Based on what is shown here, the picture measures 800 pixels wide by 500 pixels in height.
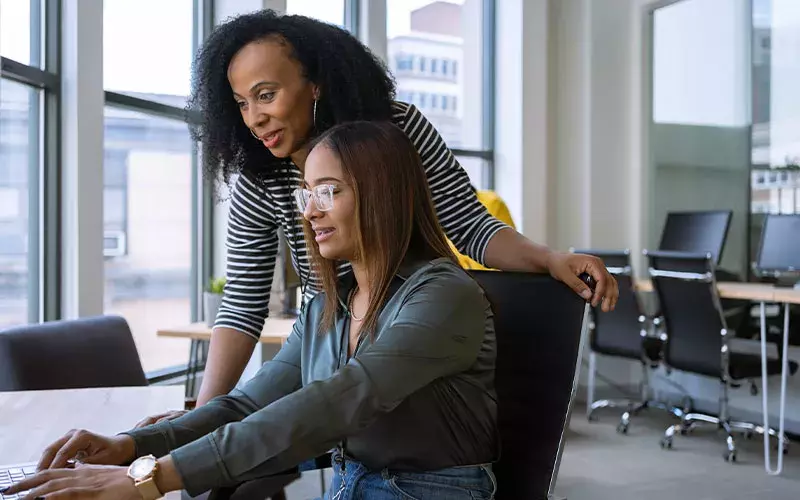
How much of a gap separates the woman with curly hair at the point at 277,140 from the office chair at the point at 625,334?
127 inches

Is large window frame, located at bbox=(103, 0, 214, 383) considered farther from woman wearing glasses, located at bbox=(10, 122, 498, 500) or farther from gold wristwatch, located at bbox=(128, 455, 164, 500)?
gold wristwatch, located at bbox=(128, 455, 164, 500)

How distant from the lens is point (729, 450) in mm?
4043

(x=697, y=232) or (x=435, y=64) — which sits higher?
(x=435, y=64)

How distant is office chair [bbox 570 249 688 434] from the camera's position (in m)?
4.70

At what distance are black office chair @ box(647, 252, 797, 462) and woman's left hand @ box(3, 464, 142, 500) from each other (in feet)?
11.8

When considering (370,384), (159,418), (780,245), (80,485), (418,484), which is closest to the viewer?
(80,485)

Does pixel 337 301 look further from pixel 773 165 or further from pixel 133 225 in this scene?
pixel 773 165

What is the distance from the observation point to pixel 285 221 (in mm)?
1695

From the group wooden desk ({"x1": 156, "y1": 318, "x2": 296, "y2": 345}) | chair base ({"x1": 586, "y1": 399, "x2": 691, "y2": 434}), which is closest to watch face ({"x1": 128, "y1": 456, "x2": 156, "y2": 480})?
wooden desk ({"x1": 156, "y1": 318, "x2": 296, "y2": 345})

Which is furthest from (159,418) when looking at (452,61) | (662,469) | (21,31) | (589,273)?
(452,61)

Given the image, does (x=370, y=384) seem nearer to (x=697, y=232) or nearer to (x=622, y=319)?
(x=622, y=319)

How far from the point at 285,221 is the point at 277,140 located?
261 mm

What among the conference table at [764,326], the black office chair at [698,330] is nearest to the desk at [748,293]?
the conference table at [764,326]

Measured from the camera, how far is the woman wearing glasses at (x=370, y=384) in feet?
3.28
